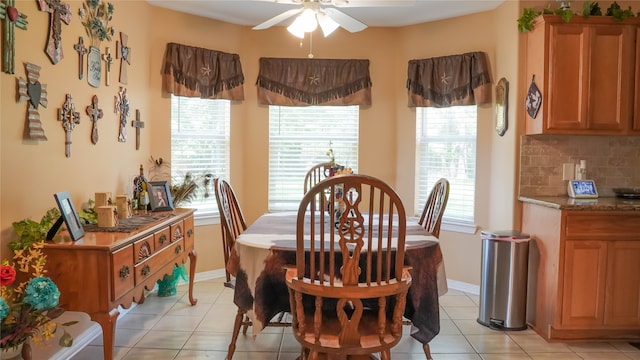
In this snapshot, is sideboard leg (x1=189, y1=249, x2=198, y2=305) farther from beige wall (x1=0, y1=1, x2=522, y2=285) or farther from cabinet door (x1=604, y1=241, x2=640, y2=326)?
cabinet door (x1=604, y1=241, x2=640, y2=326)

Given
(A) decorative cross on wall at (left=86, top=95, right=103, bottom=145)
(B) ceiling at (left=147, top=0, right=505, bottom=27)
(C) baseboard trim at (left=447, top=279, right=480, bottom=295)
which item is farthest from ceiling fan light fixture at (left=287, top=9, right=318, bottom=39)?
(C) baseboard trim at (left=447, top=279, right=480, bottom=295)

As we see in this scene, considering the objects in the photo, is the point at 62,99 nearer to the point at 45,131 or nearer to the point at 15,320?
the point at 45,131

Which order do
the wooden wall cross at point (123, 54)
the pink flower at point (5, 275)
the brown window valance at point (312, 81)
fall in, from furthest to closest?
the brown window valance at point (312, 81) < the wooden wall cross at point (123, 54) < the pink flower at point (5, 275)

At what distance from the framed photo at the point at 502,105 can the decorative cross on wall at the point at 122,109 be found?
3019 mm

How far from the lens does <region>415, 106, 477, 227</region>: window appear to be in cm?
420

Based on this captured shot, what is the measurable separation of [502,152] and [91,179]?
10.3 ft

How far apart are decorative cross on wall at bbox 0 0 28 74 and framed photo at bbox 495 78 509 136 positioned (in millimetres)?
3337

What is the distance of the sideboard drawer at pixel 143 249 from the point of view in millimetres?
2539

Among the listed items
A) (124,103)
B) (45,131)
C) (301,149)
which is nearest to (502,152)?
(301,149)

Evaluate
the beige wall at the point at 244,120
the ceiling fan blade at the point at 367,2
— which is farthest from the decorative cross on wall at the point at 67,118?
the ceiling fan blade at the point at 367,2

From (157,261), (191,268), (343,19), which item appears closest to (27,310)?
(157,261)

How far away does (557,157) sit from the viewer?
3.49 metres

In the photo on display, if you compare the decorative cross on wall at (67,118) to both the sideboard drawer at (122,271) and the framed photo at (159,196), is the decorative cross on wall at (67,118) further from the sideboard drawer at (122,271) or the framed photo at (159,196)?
the sideboard drawer at (122,271)

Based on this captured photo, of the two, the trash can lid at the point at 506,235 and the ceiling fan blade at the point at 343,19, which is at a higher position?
the ceiling fan blade at the point at 343,19
